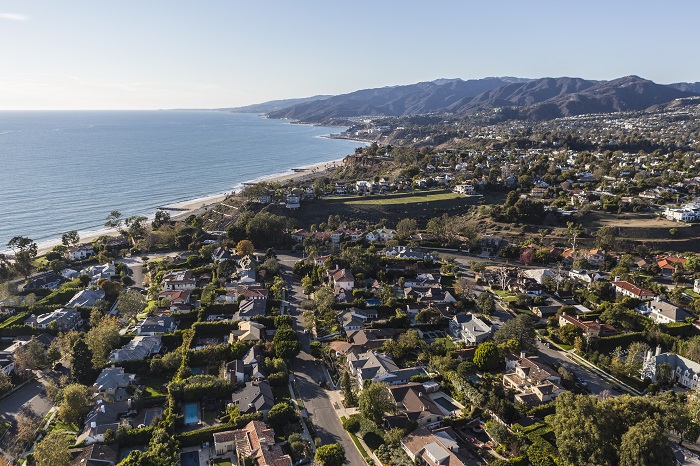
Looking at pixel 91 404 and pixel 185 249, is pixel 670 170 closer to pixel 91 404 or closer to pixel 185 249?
pixel 185 249

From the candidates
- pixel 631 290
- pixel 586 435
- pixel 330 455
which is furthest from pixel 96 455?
pixel 631 290

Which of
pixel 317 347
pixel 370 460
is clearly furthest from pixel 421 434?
pixel 317 347

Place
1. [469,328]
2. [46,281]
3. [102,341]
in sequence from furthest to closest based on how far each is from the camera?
[46,281], [469,328], [102,341]

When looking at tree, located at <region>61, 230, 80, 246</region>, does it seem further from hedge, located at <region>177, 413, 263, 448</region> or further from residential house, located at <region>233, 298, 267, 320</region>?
hedge, located at <region>177, 413, 263, 448</region>

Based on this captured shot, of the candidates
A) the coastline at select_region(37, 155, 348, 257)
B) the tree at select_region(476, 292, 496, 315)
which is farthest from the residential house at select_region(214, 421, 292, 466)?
the coastline at select_region(37, 155, 348, 257)

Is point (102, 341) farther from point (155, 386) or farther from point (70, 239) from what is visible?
point (70, 239)

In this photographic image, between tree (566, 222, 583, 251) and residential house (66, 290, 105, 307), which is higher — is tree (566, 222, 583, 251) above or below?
below
